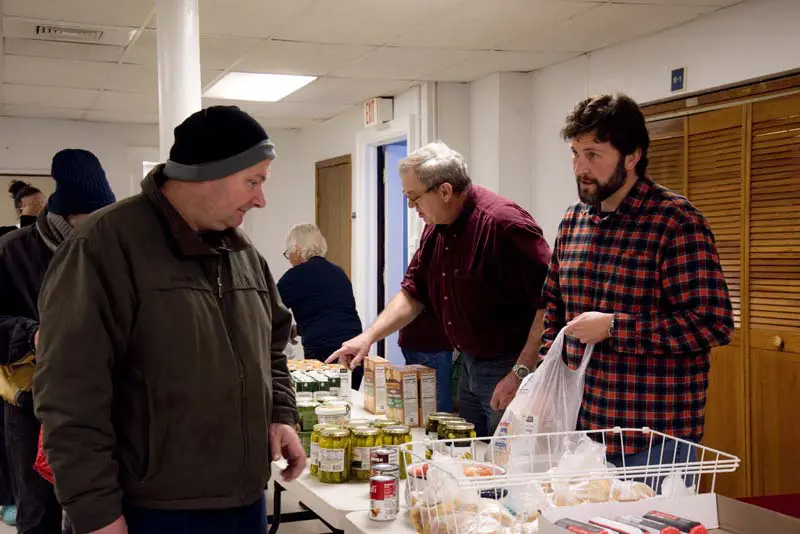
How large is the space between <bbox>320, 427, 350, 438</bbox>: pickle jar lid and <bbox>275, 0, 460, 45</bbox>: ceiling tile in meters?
2.31

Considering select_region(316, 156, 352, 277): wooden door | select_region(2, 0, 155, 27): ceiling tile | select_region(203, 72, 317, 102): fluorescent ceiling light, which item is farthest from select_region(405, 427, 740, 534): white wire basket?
select_region(316, 156, 352, 277): wooden door

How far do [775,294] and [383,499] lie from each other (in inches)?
103

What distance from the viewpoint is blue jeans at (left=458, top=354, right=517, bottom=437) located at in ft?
9.41

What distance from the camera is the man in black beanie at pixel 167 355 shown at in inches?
59.9

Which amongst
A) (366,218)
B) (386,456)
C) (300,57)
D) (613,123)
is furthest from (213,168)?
(366,218)

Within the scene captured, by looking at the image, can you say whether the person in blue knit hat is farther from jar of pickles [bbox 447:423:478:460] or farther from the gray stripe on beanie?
jar of pickles [bbox 447:423:478:460]

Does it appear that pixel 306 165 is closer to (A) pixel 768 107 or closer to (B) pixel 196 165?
(A) pixel 768 107

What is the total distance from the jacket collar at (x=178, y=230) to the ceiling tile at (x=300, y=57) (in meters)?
3.23

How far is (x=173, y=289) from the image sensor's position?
1.63 metres

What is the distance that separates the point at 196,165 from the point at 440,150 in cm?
145

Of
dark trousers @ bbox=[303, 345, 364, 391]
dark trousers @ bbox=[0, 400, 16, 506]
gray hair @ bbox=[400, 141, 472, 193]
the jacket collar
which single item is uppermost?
gray hair @ bbox=[400, 141, 472, 193]

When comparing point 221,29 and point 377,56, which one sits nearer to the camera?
point 221,29

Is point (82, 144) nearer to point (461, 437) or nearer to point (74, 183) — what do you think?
point (74, 183)

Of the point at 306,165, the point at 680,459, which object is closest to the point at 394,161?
the point at 306,165
